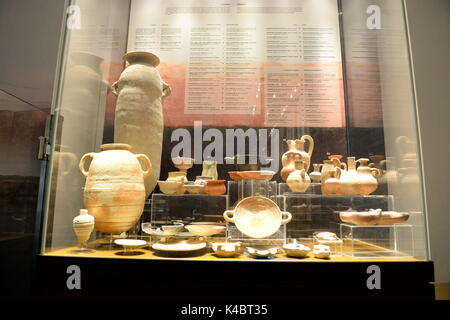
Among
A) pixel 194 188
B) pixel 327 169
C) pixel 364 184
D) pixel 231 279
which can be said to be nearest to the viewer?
pixel 231 279

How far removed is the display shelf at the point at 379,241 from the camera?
1496 millimetres

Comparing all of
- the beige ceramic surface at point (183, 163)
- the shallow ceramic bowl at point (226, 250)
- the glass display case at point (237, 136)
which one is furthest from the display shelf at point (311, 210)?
the beige ceramic surface at point (183, 163)

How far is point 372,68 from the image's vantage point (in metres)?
2.16

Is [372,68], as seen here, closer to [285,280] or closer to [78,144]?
[285,280]

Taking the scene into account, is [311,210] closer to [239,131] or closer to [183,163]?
[239,131]

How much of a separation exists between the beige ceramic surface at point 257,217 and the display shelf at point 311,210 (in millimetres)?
118

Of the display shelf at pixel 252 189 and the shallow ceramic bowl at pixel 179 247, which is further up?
the display shelf at pixel 252 189

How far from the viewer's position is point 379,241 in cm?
156

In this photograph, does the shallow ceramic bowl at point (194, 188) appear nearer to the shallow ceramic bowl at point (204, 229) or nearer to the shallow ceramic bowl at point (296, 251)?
the shallow ceramic bowl at point (204, 229)

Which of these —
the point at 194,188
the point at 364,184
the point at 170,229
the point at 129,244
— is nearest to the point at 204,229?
the point at 170,229

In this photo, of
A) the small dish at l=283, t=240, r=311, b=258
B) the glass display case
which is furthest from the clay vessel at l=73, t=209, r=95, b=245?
the small dish at l=283, t=240, r=311, b=258

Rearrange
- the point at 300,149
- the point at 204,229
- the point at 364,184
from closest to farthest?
1. the point at 204,229
2. the point at 364,184
3. the point at 300,149

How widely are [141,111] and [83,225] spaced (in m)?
0.85

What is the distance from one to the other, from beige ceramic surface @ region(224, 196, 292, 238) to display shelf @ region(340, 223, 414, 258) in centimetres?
36
